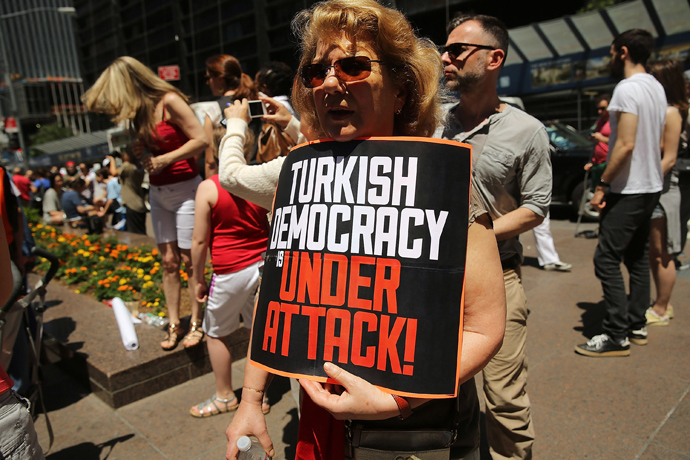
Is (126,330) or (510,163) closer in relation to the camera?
(510,163)

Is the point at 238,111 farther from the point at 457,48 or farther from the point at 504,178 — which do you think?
the point at 504,178

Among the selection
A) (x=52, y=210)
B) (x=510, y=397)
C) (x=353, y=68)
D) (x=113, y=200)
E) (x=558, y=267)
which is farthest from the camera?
(x=52, y=210)

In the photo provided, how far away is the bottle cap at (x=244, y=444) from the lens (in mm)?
1312

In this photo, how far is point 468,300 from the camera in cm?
121

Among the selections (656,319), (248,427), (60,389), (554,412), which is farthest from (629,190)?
(60,389)

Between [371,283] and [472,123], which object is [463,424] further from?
[472,123]

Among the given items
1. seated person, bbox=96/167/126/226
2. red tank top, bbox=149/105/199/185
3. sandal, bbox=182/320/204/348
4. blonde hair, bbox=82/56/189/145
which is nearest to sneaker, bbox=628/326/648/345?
sandal, bbox=182/320/204/348

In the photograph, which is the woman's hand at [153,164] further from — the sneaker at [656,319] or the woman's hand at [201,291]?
the sneaker at [656,319]

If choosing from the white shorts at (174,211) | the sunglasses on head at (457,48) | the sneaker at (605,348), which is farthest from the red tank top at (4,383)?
the sneaker at (605,348)

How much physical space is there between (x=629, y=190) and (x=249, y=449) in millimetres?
3289

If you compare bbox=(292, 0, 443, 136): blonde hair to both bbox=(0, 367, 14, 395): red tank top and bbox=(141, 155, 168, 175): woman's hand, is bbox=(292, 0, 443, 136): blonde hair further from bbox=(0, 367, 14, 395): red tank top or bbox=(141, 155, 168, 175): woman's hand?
bbox=(141, 155, 168, 175): woman's hand

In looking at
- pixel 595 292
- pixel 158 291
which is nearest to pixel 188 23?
pixel 158 291

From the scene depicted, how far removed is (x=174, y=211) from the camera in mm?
3762

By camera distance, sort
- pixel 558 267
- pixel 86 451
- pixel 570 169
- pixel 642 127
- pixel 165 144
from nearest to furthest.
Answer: pixel 86 451, pixel 642 127, pixel 165 144, pixel 558 267, pixel 570 169
